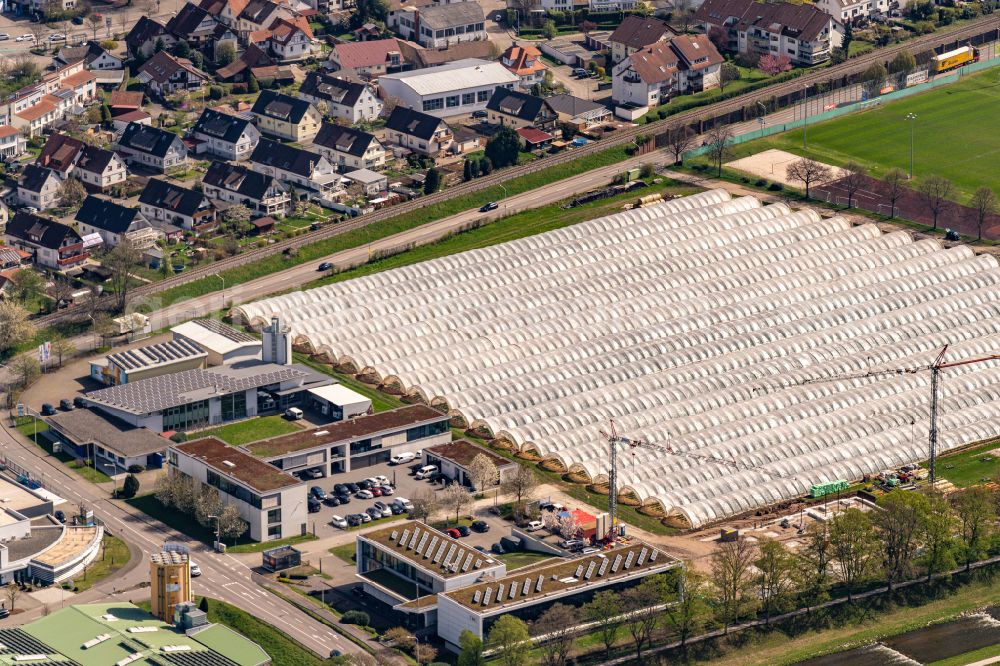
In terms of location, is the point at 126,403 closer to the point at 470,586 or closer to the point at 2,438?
the point at 2,438

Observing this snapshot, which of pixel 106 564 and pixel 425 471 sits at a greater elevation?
pixel 425 471

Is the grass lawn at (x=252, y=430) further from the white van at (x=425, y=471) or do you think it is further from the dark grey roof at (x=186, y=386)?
the white van at (x=425, y=471)

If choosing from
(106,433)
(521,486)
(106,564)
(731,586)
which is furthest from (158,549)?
(731,586)

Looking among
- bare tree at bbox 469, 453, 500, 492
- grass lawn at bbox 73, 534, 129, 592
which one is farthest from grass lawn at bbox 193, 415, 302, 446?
grass lawn at bbox 73, 534, 129, 592

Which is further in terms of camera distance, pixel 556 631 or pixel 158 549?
Answer: pixel 158 549

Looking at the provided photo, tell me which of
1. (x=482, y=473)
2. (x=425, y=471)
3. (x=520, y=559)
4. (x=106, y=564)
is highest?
(x=482, y=473)

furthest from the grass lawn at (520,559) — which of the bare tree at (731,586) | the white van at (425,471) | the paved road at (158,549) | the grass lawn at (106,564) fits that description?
the grass lawn at (106,564)

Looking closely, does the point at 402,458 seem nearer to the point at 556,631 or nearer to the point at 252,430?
the point at 252,430
